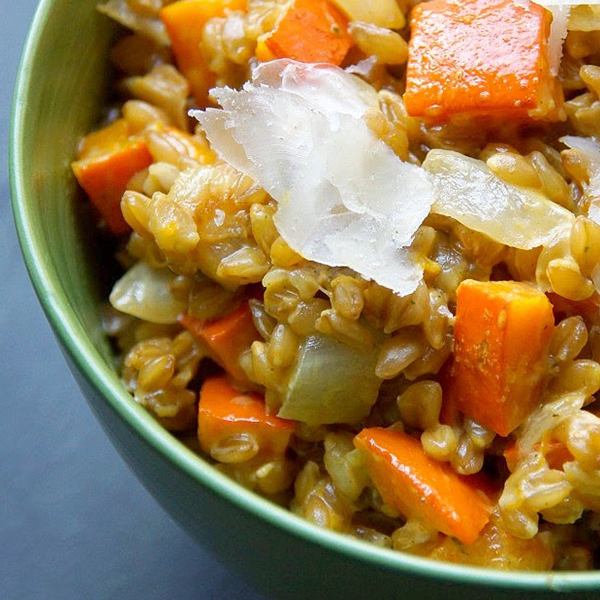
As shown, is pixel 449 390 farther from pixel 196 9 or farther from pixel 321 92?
pixel 196 9

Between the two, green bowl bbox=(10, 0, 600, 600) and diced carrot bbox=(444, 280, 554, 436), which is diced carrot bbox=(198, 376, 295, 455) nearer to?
green bowl bbox=(10, 0, 600, 600)

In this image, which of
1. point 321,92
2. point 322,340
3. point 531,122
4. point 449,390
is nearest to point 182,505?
point 322,340

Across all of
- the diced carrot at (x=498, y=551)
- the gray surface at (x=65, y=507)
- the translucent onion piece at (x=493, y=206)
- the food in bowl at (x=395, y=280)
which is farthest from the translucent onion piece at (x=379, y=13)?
the gray surface at (x=65, y=507)

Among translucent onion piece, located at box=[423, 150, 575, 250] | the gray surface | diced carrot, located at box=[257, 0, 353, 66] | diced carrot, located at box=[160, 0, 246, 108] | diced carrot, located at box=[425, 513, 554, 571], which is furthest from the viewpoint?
the gray surface

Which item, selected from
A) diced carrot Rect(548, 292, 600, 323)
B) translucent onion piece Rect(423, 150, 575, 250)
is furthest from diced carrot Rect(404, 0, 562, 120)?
diced carrot Rect(548, 292, 600, 323)

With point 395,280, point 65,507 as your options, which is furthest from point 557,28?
point 65,507

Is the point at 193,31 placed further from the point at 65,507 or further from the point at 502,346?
the point at 65,507

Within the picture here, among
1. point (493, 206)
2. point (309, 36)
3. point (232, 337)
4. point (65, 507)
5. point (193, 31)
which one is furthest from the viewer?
point (65, 507)

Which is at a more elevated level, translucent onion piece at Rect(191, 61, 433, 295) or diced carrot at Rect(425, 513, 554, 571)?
translucent onion piece at Rect(191, 61, 433, 295)
